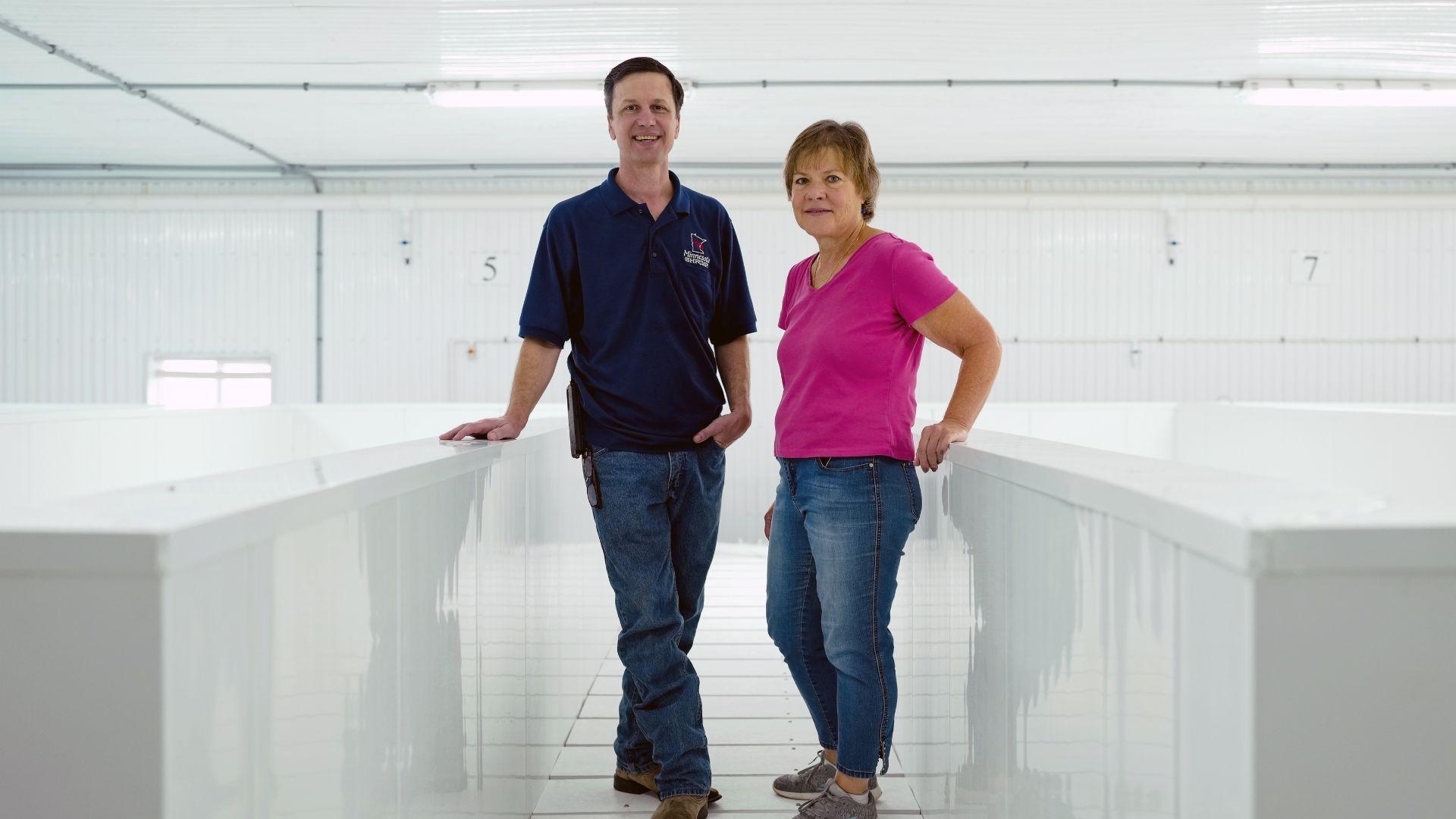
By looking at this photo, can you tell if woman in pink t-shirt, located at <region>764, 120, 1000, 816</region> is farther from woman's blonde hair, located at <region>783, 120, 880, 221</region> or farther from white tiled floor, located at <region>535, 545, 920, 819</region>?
white tiled floor, located at <region>535, 545, 920, 819</region>

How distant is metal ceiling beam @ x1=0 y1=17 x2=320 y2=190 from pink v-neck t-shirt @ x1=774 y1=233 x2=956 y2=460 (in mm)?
6400

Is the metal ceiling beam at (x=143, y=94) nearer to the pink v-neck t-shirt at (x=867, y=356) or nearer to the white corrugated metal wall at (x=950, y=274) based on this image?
the white corrugated metal wall at (x=950, y=274)

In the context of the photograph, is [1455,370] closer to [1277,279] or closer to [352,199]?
[1277,279]

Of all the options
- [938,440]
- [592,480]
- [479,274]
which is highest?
[479,274]

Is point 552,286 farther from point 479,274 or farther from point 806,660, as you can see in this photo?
point 479,274

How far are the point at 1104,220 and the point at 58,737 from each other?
34.1 ft

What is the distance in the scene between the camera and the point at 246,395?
10.4m

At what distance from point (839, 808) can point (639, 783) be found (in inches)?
23.3

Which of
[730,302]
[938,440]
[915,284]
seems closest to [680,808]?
[938,440]

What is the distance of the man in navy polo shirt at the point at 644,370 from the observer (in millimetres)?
2252

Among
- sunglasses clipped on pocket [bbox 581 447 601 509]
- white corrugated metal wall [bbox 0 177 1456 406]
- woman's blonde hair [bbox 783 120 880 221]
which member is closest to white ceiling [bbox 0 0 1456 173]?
white corrugated metal wall [bbox 0 177 1456 406]

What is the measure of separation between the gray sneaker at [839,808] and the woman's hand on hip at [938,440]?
72cm

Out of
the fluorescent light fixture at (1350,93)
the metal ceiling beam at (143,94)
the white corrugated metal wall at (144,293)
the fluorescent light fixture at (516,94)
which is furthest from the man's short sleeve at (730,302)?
the white corrugated metal wall at (144,293)

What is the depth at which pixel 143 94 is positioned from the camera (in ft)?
24.9
